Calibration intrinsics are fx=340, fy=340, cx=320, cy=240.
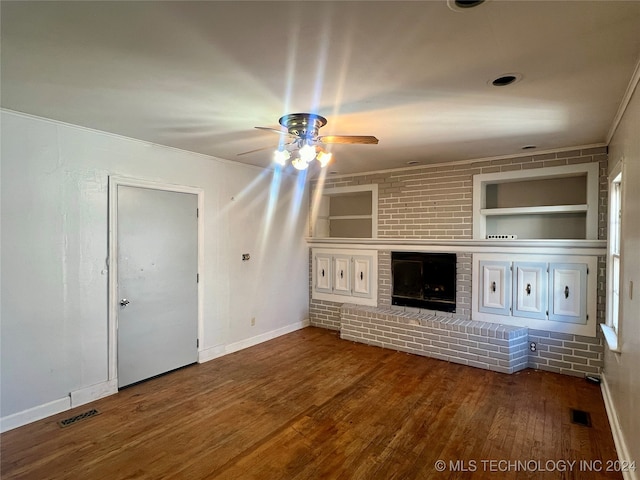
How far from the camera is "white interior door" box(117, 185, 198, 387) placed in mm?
3428

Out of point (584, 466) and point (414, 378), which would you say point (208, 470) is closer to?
point (414, 378)

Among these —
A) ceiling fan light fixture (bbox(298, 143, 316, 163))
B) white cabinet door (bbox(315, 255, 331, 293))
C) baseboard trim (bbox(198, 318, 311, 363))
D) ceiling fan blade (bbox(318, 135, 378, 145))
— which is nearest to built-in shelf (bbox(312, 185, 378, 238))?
white cabinet door (bbox(315, 255, 331, 293))

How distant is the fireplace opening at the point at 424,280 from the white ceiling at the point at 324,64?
1.98 m

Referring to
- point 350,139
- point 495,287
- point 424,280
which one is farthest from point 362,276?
point 350,139

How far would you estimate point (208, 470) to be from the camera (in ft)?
7.36

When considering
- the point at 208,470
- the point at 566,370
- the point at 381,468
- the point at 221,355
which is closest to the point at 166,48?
the point at 208,470

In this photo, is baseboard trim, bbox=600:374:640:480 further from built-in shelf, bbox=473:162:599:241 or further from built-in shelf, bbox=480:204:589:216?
built-in shelf, bbox=480:204:589:216

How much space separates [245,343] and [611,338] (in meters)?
3.99

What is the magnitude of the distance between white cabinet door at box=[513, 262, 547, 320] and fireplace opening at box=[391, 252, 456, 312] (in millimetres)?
732

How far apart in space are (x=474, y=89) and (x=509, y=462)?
2.53 metres

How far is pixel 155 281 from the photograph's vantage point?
368 centimetres

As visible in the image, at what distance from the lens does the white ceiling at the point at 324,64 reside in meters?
1.47

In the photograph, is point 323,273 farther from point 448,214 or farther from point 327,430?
point 327,430

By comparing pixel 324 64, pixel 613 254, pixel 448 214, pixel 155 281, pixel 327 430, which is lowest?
pixel 327 430
